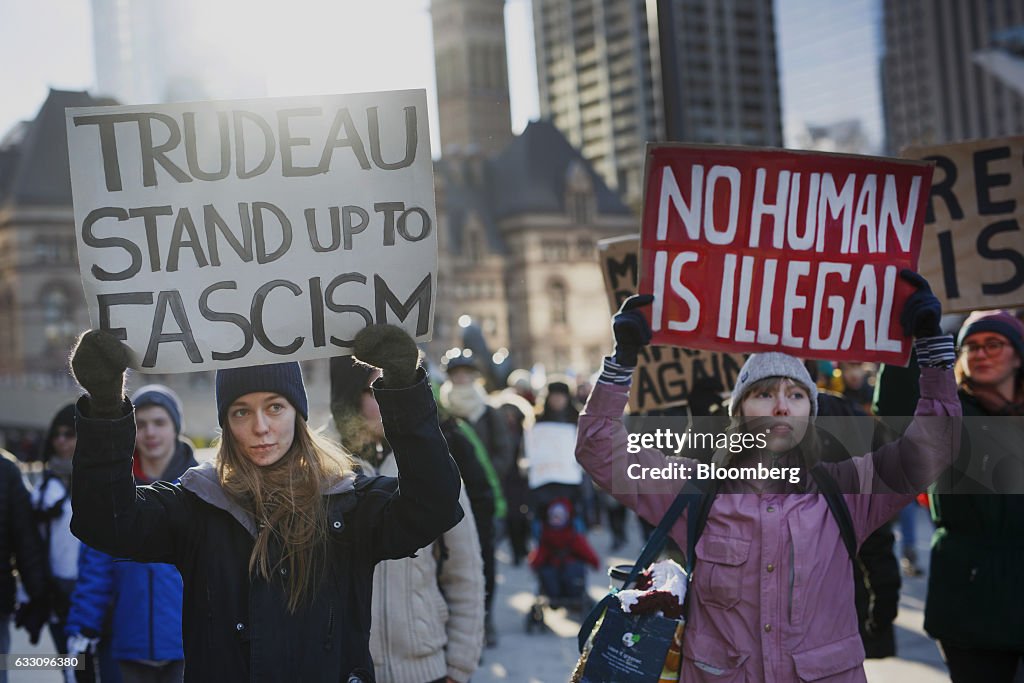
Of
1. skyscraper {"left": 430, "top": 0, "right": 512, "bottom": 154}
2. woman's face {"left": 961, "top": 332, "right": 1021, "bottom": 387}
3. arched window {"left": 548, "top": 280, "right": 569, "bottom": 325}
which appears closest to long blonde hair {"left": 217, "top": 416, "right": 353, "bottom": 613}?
woman's face {"left": 961, "top": 332, "right": 1021, "bottom": 387}

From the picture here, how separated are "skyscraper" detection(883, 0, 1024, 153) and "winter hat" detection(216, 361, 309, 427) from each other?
108 m

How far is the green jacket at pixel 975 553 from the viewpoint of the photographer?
3.80 meters

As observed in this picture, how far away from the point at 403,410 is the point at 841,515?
1.25 meters

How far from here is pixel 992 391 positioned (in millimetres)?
4102

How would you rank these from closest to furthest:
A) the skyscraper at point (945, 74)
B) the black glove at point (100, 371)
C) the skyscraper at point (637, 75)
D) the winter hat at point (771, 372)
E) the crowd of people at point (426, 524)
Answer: the black glove at point (100, 371), the crowd of people at point (426, 524), the winter hat at point (771, 372), the skyscraper at point (637, 75), the skyscraper at point (945, 74)

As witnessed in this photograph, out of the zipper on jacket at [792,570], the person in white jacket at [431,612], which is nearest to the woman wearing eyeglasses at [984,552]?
the zipper on jacket at [792,570]

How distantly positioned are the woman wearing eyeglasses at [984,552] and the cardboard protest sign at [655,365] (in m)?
1.57

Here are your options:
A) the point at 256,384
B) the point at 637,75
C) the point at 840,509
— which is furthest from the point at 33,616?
the point at 637,75

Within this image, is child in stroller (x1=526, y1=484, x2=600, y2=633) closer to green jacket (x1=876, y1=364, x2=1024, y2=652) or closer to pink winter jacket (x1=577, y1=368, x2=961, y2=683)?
green jacket (x1=876, y1=364, x2=1024, y2=652)

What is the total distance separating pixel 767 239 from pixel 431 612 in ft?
5.08

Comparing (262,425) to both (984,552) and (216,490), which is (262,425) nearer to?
(216,490)

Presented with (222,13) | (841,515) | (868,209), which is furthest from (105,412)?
(222,13)

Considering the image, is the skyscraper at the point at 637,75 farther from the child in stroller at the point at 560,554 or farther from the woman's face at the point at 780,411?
the woman's face at the point at 780,411

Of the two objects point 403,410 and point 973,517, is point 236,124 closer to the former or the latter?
point 403,410
